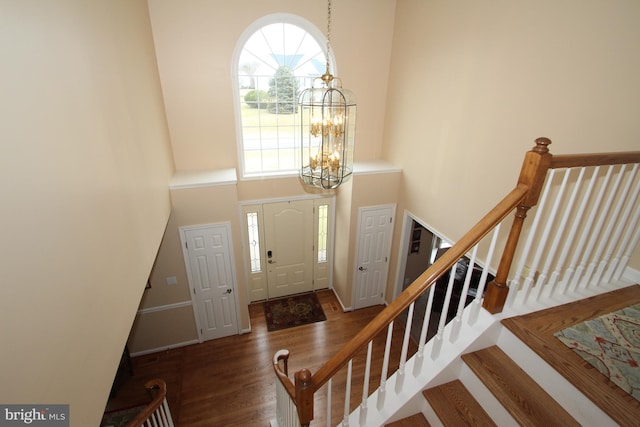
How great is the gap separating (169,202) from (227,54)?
2088 mm

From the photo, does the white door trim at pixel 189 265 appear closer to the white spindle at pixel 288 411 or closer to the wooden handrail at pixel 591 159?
the white spindle at pixel 288 411

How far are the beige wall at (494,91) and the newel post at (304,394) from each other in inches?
94.8

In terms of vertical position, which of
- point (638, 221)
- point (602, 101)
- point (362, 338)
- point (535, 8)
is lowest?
point (362, 338)

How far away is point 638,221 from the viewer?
2.05m

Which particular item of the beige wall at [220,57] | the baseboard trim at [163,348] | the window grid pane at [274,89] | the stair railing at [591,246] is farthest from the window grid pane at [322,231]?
the stair railing at [591,246]

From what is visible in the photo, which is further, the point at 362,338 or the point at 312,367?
the point at 312,367

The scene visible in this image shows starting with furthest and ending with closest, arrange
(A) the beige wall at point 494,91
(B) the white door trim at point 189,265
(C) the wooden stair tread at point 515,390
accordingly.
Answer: (B) the white door trim at point 189,265 → (A) the beige wall at point 494,91 → (C) the wooden stair tread at point 515,390

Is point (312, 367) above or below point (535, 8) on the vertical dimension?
below

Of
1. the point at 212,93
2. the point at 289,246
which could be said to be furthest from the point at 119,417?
the point at 212,93

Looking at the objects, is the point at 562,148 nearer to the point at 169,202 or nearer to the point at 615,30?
the point at 615,30

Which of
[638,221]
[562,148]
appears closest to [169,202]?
[562,148]

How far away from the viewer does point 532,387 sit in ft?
5.43

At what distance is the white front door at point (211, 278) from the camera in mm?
4309

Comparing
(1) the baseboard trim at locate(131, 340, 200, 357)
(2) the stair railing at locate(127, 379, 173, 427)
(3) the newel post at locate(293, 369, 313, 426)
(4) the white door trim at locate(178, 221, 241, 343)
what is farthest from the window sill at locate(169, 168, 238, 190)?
(3) the newel post at locate(293, 369, 313, 426)
